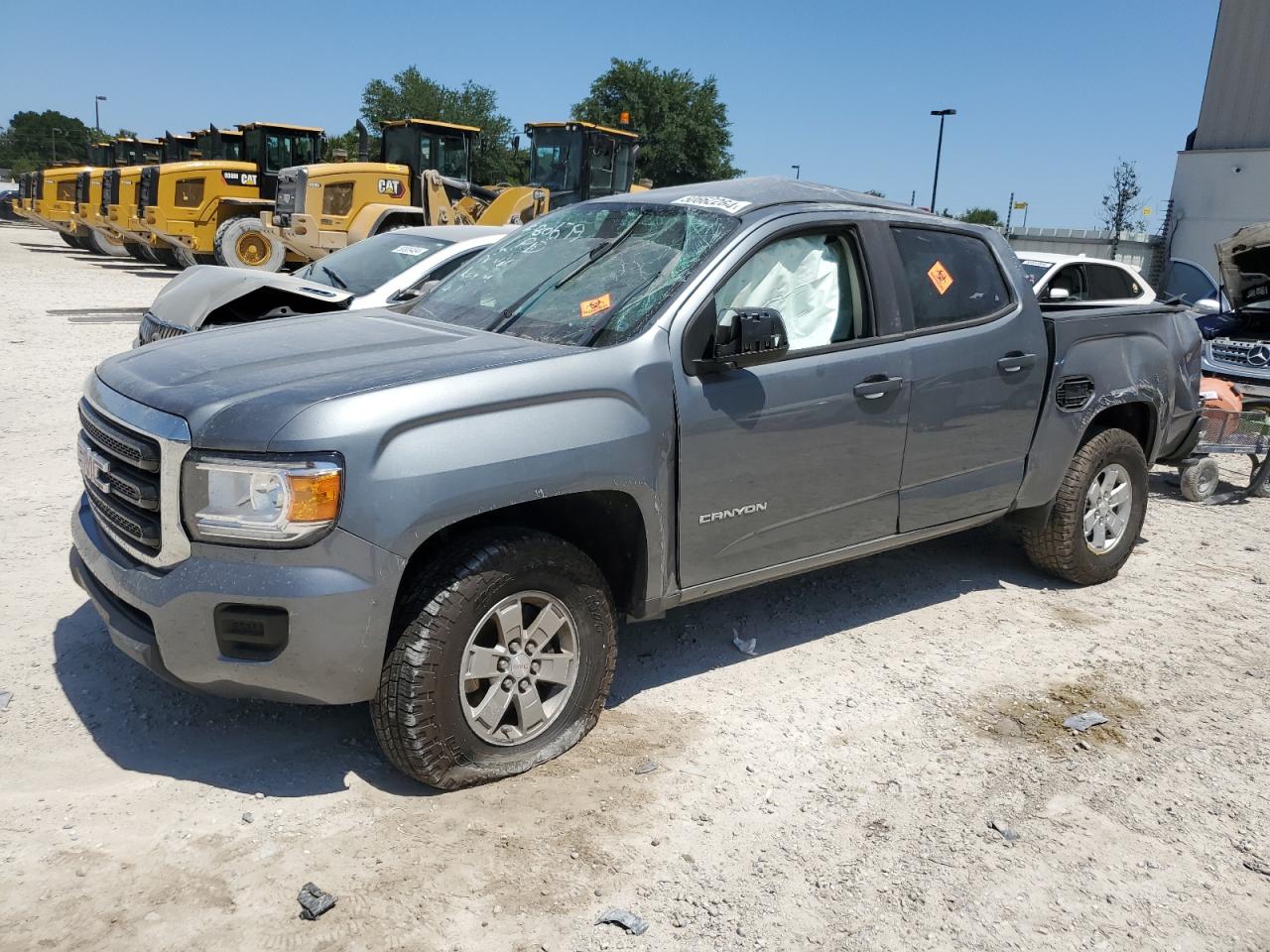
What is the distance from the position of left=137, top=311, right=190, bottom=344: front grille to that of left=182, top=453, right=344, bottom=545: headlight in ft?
13.9

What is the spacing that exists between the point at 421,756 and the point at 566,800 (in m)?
0.51

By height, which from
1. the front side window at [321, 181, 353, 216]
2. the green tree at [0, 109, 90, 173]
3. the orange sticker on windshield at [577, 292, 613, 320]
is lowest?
the orange sticker on windshield at [577, 292, 613, 320]

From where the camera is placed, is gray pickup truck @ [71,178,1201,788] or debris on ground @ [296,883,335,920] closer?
debris on ground @ [296,883,335,920]

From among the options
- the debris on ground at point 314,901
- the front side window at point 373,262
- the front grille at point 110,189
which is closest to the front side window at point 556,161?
the front grille at point 110,189

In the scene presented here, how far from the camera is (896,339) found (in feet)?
14.4

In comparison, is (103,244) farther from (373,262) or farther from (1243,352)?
(1243,352)

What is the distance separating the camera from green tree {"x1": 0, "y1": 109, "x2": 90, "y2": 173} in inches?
3292

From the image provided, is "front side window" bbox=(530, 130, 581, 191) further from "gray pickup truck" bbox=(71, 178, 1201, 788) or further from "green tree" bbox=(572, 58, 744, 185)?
"green tree" bbox=(572, 58, 744, 185)

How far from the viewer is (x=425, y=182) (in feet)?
62.4

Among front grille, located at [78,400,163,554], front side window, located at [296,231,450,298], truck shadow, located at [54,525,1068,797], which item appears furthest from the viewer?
front side window, located at [296,231,450,298]

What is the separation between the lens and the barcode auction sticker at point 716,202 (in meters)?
4.14

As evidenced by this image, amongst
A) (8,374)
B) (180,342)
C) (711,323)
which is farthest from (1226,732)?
(8,374)

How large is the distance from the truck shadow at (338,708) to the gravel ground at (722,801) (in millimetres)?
16

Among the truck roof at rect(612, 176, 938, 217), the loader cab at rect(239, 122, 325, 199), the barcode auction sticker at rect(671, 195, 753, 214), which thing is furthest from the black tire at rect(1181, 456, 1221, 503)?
the loader cab at rect(239, 122, 325, 199)
